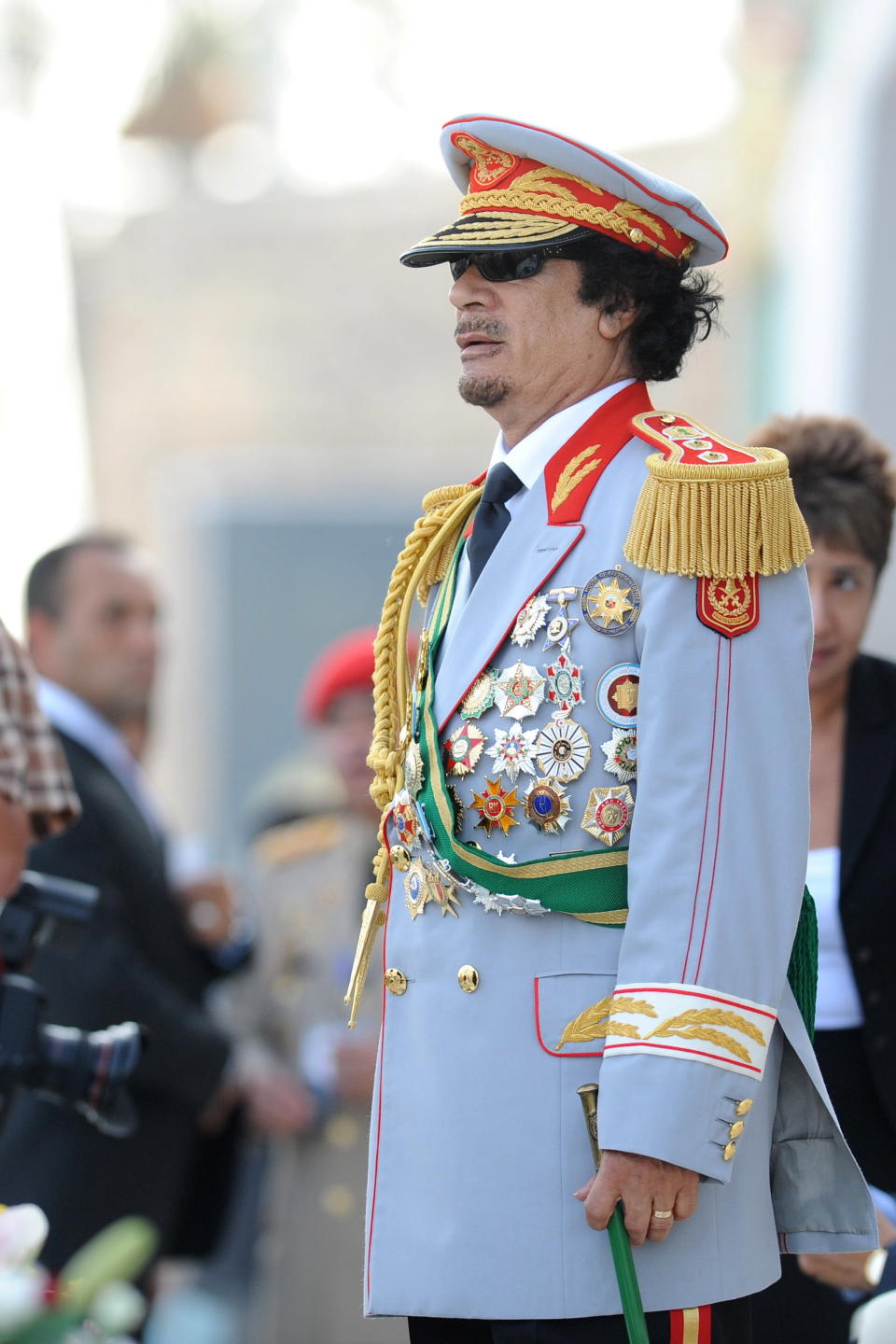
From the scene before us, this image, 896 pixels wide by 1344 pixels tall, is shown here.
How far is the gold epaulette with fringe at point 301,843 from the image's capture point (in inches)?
172

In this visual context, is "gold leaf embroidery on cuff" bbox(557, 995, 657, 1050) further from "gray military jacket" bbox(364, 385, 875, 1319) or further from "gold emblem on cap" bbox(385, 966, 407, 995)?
"gold emblem on cap" bbox(385, 966, 407, 995)

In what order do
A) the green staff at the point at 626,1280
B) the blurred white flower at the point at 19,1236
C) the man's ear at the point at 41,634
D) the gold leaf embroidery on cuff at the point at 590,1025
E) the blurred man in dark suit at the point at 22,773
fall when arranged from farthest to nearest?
the man's ear at the point at 41,634 < the blurred man in dark suit at the point at 22,773 < the gold leaf embroidery on cuff at the point at 590,1025 < the green staff at the point at 626,1280 < the blurred white flower at the point at 19,1236

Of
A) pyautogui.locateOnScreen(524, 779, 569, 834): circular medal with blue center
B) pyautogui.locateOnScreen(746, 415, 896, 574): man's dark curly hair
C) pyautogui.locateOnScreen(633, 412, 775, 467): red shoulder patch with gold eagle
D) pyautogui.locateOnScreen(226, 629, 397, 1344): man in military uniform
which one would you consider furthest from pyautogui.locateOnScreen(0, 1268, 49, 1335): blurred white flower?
pyautogui.locateOnScreen(226, 629, 397, 1344): man in military uniform

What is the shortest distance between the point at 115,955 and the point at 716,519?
2.33 meters

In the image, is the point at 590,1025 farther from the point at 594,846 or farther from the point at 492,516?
the point at 492,516

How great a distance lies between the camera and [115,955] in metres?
3.81

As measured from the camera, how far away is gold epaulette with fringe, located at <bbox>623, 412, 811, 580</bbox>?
185cm

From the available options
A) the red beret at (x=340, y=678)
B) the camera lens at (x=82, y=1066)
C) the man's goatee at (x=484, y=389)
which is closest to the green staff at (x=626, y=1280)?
the man's goatee at (x=484, y=389)

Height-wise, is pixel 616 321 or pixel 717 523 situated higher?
pixel 616 321

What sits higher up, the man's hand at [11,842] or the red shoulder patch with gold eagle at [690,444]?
the red shoulder patch with gold eagle at [690,444]

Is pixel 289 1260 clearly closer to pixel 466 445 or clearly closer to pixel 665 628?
pixel 665 628

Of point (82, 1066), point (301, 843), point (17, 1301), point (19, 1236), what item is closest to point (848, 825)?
point (82, 1066)

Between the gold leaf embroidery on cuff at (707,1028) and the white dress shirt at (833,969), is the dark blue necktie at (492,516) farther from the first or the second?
the white dress shirt at (833,969)

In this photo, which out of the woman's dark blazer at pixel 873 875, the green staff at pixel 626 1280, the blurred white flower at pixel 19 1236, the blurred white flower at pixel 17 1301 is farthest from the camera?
the woman's dark blazer at pixel 873 875
